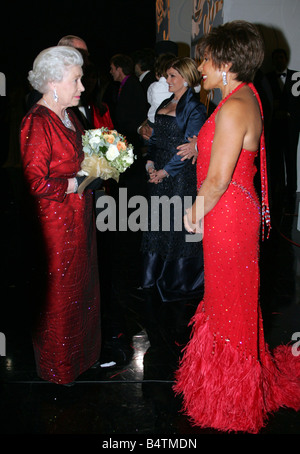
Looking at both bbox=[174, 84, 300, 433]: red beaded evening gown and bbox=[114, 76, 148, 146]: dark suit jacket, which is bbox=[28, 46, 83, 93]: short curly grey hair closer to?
bbox=[174, 84, 300, 433]: red beaded evening gown

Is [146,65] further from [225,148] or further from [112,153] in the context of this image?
[225,148]

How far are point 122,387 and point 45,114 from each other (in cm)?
159

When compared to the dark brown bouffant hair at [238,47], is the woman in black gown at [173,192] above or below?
below

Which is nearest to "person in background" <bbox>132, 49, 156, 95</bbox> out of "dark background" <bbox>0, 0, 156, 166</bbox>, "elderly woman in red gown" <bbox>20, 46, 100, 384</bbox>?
"dark background" <bbox>0, 0, 156, 166</bbox>

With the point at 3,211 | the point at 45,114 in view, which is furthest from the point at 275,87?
the point at 45,114

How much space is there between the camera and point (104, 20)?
1009cm

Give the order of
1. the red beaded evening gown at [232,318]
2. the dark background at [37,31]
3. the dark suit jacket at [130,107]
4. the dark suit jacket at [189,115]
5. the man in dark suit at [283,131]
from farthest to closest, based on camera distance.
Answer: the dark background at [37,31], the man in dark suit at [283,131], the dark suit jacket at [130,107], the dark suit jacket at [189,115], the red beaded evening gown at [232,318]

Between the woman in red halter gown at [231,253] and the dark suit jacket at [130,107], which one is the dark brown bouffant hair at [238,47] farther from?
the dark suit jacket at [130,107]

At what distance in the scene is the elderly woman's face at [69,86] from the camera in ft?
7.04

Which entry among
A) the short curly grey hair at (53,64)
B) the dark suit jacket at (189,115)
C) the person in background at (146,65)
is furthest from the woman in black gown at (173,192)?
the person in background at (146,65)

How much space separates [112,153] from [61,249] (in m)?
0.58

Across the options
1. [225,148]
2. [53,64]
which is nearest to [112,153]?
[53,64]

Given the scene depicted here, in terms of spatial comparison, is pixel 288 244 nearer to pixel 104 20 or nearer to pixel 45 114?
pixel 45 114

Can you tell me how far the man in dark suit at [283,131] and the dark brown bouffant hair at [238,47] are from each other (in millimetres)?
4272
